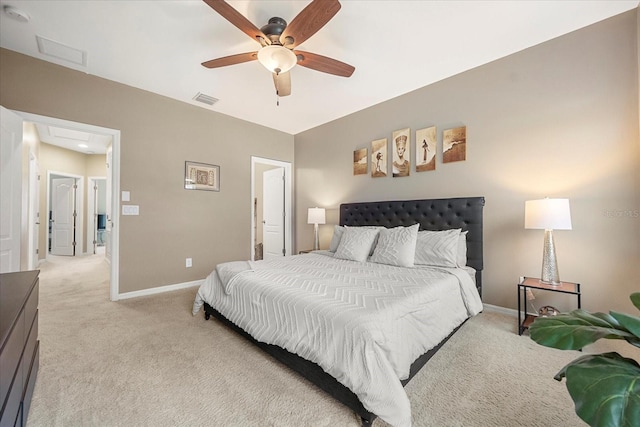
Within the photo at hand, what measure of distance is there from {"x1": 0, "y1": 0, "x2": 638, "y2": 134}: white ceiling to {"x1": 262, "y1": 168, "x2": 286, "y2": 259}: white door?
228 centimetres

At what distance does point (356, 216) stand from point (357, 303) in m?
2.51

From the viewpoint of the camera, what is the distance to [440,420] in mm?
1371

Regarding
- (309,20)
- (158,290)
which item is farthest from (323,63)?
(158,290)

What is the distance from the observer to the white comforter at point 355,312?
1264 mm

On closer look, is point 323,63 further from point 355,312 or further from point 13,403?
point 13,403

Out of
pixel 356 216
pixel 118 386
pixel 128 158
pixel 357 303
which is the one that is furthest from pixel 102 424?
pixel 356 216

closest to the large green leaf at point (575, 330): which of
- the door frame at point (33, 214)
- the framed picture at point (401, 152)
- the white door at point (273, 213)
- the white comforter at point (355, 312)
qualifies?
the white comforter at point (355, 312)

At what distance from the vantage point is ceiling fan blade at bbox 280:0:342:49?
1.67m

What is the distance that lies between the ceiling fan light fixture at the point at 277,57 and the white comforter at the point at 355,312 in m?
1.81

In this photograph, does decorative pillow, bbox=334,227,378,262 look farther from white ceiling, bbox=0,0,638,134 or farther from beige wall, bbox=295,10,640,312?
white ceiling, bbox=0,0,638,134

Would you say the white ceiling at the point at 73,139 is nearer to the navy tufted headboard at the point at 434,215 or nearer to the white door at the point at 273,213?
the white door at the point at 273,213

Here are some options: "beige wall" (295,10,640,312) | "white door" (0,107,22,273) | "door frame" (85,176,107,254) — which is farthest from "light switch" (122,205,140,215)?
"door frame" (85,176,107,254)

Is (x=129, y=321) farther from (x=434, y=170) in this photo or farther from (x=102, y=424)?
(x=434, y=170)

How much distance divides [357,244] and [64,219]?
7.82 metres
